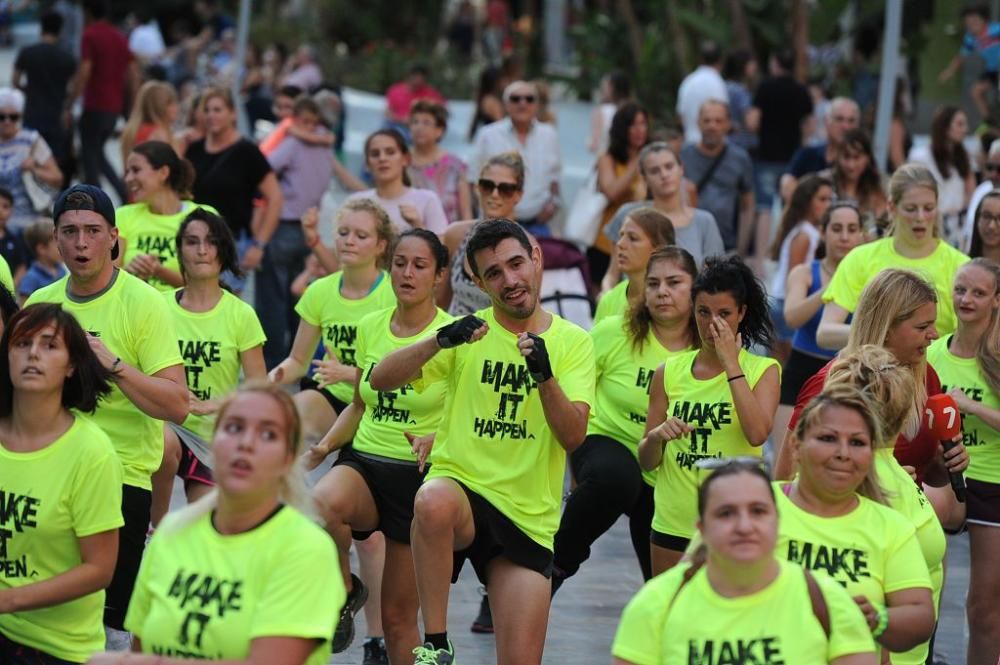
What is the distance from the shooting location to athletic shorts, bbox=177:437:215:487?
8172 millimetres

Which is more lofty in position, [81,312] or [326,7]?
[326,7]

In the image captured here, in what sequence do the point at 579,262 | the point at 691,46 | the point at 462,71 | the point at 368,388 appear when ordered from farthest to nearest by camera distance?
the point at 462,71 → the point at 691,46 → the point at 579,262 → the point at 368,388

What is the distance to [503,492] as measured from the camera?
674 cm

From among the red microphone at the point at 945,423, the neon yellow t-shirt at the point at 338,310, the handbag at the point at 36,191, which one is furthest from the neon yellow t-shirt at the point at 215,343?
the handbag at the point at 36,191

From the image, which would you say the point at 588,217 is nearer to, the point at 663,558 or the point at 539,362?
the point at 663,558

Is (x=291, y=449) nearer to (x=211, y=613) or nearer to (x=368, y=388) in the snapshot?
(x=211, y=613)

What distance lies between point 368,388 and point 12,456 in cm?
208

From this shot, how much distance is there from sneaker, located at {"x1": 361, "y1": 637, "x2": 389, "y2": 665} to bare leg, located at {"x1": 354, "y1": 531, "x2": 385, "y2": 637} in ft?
0.32

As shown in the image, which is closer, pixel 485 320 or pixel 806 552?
pixel 806 552

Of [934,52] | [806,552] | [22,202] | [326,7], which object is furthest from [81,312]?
[326,7]

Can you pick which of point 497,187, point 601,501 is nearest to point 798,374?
point 497,187

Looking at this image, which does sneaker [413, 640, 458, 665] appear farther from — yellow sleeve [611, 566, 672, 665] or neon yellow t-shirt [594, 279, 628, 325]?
neon yellow t-shirt [594, 279, 628, 325]

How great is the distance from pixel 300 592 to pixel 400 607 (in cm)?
283

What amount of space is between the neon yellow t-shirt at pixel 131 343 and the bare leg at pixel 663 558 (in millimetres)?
1907
